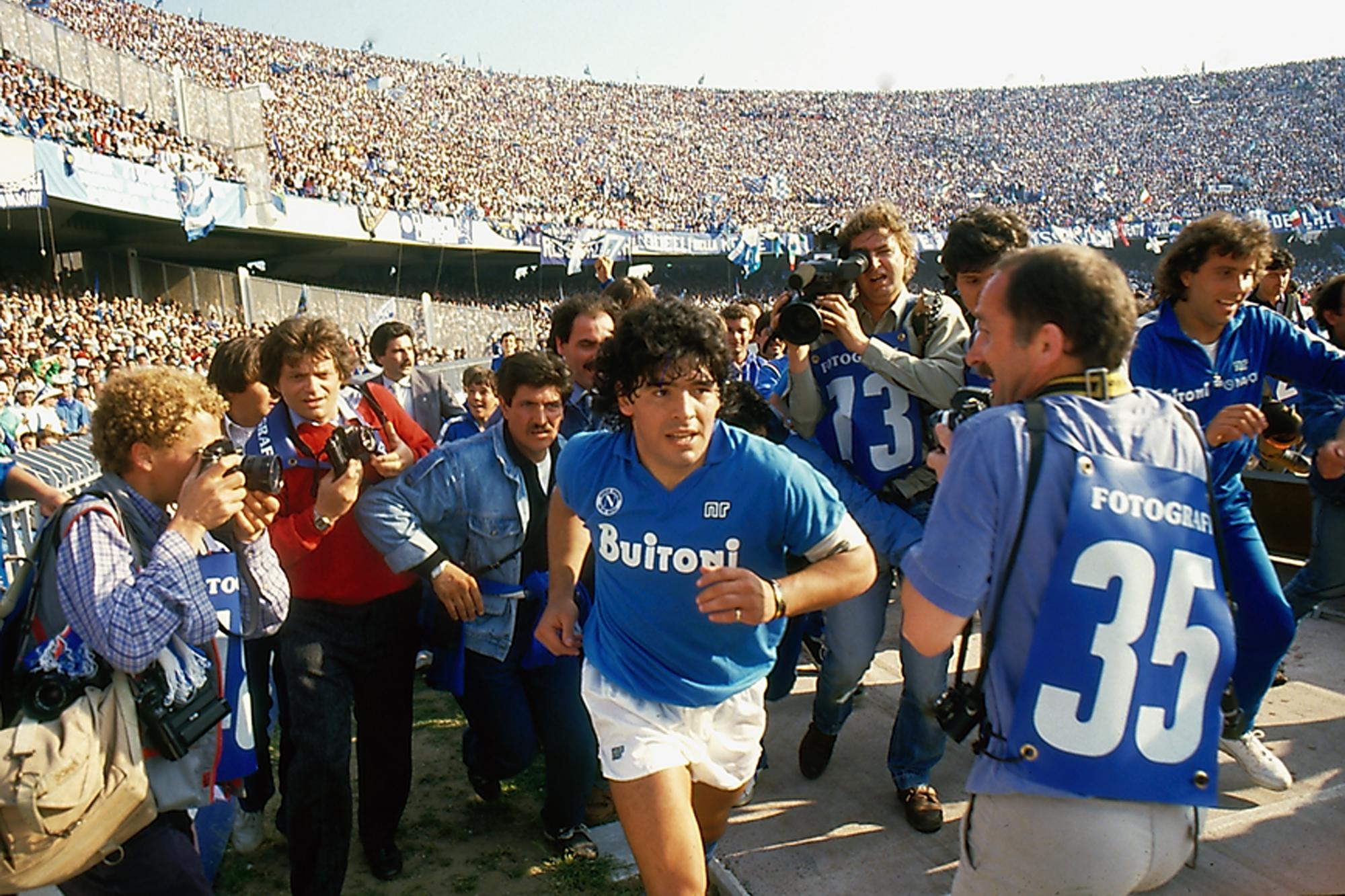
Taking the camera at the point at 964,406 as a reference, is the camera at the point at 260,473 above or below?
below

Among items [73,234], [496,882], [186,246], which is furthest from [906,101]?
[496,882]

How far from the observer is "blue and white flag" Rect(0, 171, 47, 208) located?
16.5 meters

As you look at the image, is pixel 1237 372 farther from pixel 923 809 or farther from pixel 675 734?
pixel 675 734

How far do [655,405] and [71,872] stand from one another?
69.3 inches

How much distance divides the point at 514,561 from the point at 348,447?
0.76 metres

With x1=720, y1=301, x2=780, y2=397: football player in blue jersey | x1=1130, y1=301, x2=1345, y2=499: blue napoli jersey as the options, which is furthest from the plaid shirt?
x1=720, y1=301, x2=780, y2=397: football player in blue jersey

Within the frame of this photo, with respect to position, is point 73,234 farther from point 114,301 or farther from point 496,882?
point 496,882

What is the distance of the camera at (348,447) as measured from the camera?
10.3ft

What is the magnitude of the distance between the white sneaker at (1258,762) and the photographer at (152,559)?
11.0ft

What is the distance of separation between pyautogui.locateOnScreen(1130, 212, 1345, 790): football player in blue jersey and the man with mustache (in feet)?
6.78

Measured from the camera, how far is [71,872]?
2234 millimetres

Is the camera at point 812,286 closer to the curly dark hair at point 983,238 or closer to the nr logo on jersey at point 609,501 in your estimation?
the curly dark hair at point 983,238

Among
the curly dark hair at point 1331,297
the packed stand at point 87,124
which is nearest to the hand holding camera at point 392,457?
the curly dark hair at point 1331,297

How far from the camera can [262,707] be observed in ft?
12.8
